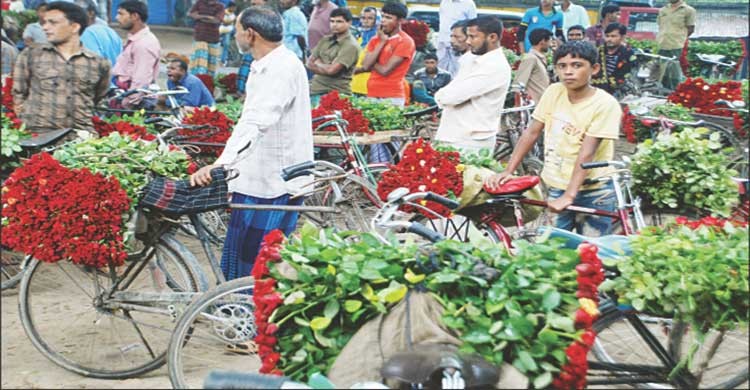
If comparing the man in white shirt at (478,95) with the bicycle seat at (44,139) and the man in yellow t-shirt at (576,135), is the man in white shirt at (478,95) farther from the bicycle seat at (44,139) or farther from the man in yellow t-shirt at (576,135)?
the bicycle seat at (44,139)

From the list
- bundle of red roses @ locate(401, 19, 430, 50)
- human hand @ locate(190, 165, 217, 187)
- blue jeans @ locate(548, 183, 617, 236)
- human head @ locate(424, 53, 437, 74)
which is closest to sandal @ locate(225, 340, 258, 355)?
human hand @ locate(190, 165, 217, 187)

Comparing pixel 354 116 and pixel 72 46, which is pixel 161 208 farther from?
pixel 354 116

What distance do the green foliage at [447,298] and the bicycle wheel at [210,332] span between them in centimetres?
105

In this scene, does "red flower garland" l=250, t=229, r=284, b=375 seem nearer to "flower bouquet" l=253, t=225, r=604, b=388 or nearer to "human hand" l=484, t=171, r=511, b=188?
"flower bouquet" l=253, t=225, r=604, b=388

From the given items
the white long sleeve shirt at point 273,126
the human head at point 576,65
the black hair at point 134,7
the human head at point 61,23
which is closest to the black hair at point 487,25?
the human head at point 576,65

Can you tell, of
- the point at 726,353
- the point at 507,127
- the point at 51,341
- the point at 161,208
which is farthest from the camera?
the point at 507,127

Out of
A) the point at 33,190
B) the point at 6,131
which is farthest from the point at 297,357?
the point at 6,131

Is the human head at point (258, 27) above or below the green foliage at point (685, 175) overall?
above

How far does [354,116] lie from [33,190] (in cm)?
423

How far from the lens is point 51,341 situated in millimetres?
5801

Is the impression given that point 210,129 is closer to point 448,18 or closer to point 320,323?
point 320,323

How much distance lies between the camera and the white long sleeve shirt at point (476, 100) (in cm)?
743

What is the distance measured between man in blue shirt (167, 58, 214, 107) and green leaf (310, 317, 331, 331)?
20.6 feet

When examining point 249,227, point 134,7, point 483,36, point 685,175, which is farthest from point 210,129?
point 685,175
